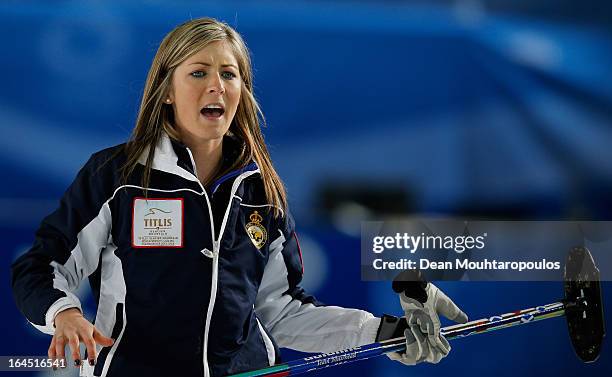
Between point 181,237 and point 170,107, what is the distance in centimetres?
34

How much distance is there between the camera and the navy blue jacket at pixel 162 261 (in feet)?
6.32

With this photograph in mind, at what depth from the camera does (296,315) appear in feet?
7.15

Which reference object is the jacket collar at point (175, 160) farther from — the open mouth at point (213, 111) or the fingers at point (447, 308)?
the fingers at point (447, 308)

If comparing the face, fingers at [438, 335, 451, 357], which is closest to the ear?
the face

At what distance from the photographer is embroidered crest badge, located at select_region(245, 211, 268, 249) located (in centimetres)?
204

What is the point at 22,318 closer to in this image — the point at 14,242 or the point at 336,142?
the point at 14,242

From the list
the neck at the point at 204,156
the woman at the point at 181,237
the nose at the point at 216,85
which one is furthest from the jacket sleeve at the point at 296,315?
the nose at the point at 216,85

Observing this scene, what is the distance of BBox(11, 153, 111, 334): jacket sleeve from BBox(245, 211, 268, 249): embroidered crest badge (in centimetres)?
33

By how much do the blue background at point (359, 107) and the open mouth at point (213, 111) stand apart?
57 centimetres

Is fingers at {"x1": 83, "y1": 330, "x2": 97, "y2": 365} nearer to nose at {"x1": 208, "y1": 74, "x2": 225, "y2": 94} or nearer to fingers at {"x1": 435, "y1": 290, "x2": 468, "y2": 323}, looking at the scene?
nose at {"x1": 208, "y1": 74, "x2": 225, "y2": 94}

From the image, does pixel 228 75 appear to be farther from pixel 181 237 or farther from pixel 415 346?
pixel 415 346

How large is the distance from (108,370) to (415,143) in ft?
3.99

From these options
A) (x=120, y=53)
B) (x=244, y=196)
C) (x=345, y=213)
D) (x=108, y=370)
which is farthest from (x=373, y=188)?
(x=108, y=370)

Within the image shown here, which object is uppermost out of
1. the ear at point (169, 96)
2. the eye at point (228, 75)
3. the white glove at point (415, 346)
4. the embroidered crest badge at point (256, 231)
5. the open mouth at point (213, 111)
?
the eye at point (228, 75)
